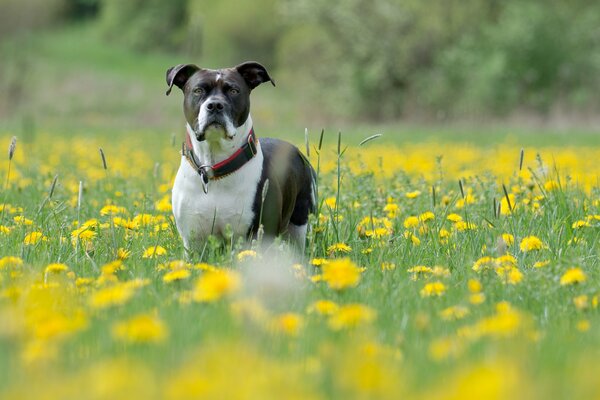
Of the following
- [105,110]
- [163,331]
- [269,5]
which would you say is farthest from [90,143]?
[269,5]

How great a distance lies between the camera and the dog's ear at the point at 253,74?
15.1ft

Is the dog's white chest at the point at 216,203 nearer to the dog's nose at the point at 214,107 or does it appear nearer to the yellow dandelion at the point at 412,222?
the dog's nose at the point at 214,107

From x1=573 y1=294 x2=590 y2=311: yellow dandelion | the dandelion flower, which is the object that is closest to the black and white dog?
x1=573 y1=294 x2=590 y2=311: yellow dandelion

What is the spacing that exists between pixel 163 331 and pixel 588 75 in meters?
26.1

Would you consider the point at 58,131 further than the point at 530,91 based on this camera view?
No

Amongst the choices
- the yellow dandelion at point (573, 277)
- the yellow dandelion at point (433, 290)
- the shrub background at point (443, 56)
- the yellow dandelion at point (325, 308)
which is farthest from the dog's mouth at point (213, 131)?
the shrub background at point (443, 56)

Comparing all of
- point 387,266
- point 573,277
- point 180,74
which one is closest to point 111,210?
point 180,74

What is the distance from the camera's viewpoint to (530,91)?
1038 inches

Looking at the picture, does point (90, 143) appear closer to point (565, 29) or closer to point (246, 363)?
point (246, 363)

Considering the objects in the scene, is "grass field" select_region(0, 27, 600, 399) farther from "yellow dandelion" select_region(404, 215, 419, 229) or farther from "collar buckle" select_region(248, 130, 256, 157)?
"collar buckle" select_region(248, 130, 256, 157)

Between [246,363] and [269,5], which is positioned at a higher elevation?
[269,5]

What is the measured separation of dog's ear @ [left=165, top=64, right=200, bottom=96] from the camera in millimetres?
4441

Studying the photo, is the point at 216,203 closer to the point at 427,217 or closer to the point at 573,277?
the point at 427,217

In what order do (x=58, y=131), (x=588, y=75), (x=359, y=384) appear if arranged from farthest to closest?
(x=588, y=75) < (x=58, y=131) < (x=359, y=384)
